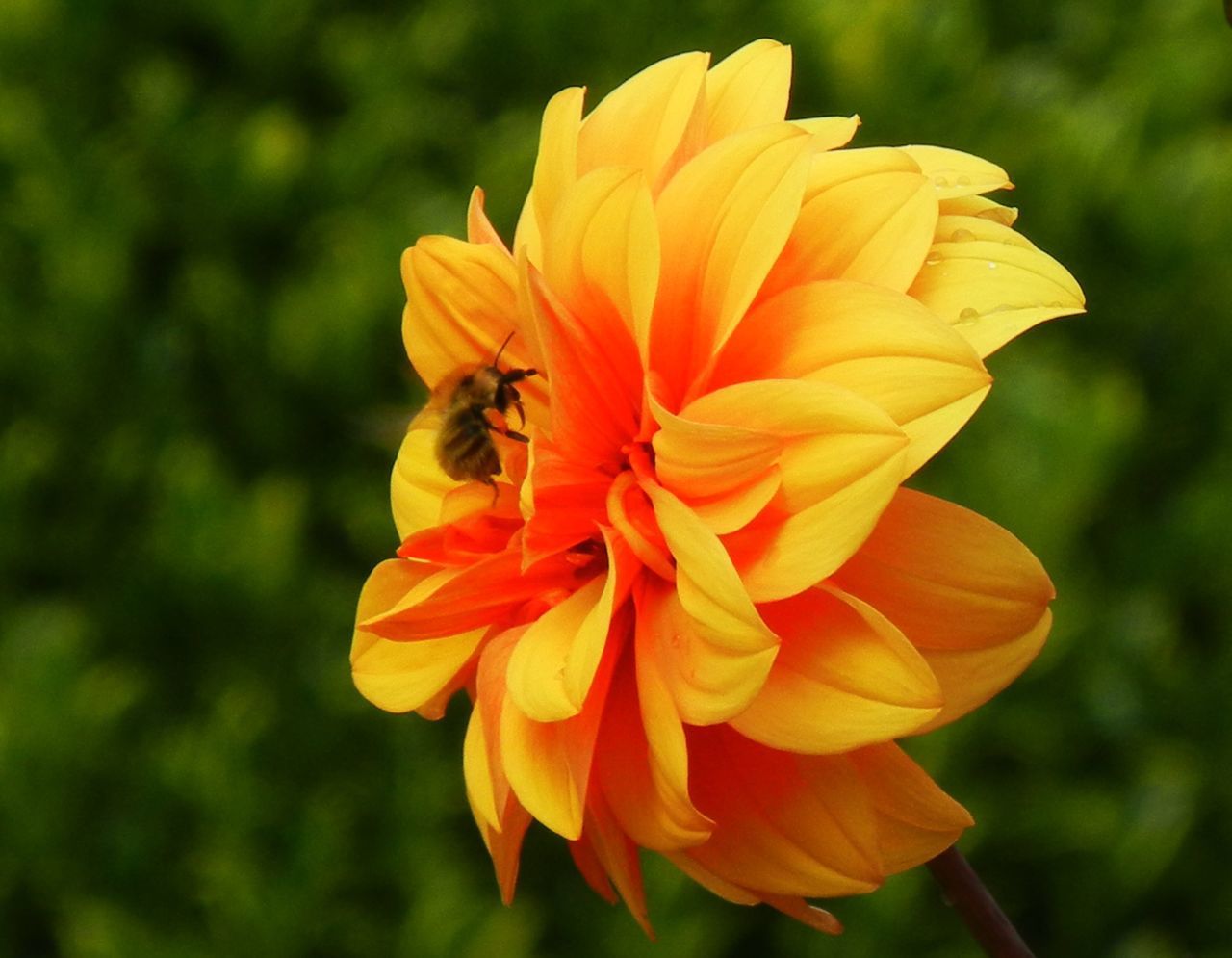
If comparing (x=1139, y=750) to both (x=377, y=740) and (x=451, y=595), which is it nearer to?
(x=377, y=740)

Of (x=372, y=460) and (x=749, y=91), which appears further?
(x=372, y=460)

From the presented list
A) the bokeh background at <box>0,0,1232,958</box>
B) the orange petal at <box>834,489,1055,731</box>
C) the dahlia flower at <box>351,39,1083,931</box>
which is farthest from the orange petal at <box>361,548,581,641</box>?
the bokeh background at <box>0,0,1232,958</box>

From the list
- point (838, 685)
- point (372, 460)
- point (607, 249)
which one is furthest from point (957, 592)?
point (372, 460)

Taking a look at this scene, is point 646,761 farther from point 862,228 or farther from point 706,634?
point 862,228

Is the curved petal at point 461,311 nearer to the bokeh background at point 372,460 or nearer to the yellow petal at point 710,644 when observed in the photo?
the yellow petal at point 710,644

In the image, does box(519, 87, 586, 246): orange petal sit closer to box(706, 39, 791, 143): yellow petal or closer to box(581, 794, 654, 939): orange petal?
box(706, 39, 791, 143): yellow petal

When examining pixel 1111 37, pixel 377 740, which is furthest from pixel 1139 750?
pixel 1111 37
